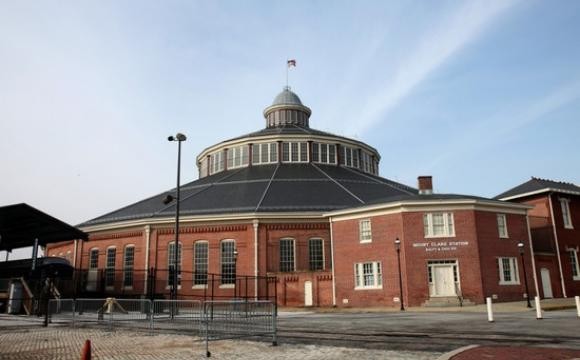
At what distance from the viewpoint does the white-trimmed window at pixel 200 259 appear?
40.0 m

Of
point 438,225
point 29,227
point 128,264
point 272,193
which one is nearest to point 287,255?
point 272,193

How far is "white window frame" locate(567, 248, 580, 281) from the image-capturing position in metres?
38.8

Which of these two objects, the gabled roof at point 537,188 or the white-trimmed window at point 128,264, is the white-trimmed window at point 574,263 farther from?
the white-trimmed window at point 128,264

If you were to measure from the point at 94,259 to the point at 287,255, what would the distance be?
1982 centimetres

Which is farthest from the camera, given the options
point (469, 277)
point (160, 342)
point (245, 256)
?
point (245, 256)

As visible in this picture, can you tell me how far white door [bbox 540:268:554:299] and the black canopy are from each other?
3312 centimetres

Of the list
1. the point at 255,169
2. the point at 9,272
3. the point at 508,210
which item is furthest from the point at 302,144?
the point at 9,272

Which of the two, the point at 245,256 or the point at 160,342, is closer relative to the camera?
the point at 160,342

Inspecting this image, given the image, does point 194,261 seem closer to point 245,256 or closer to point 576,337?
point 245,256

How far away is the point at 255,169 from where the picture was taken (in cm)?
5166

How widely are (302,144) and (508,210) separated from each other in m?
23.4

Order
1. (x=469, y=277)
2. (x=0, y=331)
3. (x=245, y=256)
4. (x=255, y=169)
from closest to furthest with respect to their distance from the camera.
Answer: (x=0, y=331)
(x=469, y=277)
(x=245, y=256)
(x=255, y=169)

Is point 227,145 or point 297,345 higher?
point 227,145

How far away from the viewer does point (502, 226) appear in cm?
3459
